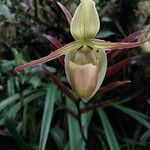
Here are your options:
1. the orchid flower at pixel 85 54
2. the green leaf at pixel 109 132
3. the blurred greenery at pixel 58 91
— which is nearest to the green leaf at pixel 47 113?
the blurred greenery at pixel 58 91

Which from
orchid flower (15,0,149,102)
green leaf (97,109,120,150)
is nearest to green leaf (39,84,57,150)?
green leaf (97,109,120,150)

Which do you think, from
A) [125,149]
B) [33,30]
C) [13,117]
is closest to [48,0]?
[33,30]

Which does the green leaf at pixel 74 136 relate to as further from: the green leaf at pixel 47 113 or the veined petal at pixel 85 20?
the veined petal at pixel 85 20

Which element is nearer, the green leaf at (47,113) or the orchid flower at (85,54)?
the orchid flower at (85,54)

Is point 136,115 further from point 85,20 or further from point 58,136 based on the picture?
point 85,20

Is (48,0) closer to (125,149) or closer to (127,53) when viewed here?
(127,53)

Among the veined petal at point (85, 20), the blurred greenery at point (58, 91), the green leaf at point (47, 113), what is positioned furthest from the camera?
the blurred greenery at point (58, 91)

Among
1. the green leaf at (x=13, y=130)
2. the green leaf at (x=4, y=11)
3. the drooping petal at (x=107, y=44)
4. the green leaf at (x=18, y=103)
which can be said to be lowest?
the green leaf at (x=13, y=130)
